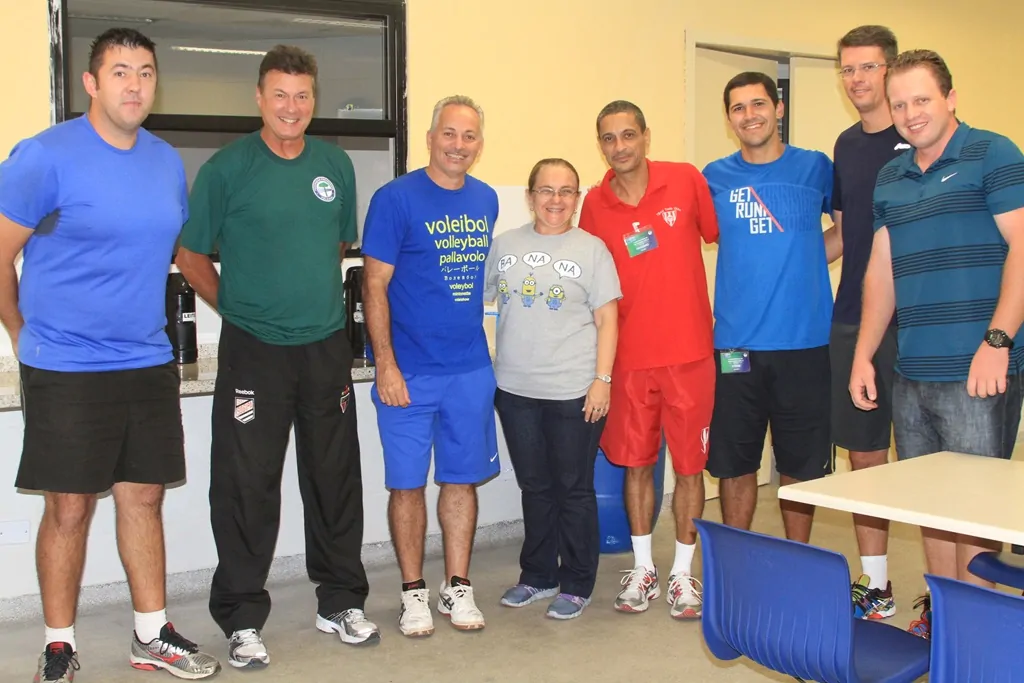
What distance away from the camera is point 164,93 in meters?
5.36

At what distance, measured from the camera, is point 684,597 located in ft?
12.4

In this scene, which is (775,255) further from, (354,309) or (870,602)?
(354,309)

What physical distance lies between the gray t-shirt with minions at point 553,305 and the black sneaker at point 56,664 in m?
1.64

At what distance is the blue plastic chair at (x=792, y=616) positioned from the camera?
6.54 ft

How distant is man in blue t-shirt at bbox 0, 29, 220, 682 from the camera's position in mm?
2904

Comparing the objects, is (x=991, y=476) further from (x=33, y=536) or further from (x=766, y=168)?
(x=33, y=536)

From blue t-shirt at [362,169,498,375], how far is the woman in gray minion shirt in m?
0.15

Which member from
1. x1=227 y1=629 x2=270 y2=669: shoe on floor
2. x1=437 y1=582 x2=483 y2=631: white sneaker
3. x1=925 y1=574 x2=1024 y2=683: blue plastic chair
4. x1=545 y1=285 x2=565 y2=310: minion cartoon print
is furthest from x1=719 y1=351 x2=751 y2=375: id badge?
x1=925 y1=574 x2=1024 y2=683: blue plastic chair

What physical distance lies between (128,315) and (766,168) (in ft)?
7.13

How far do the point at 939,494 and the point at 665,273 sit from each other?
1674 millimetres

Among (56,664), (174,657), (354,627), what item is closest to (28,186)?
(56,664)

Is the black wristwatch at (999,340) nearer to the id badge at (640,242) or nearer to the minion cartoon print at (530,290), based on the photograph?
the id badge at (640,242)

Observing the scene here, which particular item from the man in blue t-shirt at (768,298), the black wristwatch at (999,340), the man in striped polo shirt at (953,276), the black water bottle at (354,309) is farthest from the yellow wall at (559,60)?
the black wristwatch at (999,340)

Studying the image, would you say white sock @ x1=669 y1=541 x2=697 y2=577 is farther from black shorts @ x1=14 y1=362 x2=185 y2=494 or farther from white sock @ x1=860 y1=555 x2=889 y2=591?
black shorts @ x1=14 y1=362 x2=185 y2=494
